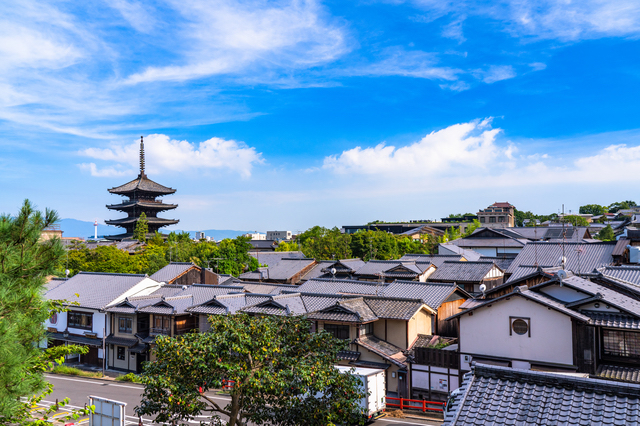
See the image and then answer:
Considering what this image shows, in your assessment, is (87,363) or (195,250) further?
(195,250)

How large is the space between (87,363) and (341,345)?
33845 millimetres

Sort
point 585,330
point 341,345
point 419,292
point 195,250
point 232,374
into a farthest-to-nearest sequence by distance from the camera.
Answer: point 195,250 < point 419,292 < point 585,330 < point 341,345 < point 232,374

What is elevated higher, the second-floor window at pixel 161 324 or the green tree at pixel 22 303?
the green tree at pixel 22 303

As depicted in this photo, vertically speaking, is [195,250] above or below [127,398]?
above

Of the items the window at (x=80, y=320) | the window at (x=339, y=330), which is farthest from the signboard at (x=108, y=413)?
the window at (x=80, y=320)

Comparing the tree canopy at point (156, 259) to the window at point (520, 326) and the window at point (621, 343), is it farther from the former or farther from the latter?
the window at point (621, 343)

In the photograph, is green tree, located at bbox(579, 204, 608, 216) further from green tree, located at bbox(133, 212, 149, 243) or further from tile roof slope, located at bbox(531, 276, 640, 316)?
tile roof slope, located at bbox(531, 276, 640, 316)

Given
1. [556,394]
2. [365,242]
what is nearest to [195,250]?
[365,242]

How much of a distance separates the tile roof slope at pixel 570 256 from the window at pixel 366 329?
12.3m

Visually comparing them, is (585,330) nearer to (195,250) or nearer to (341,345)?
(341,345)

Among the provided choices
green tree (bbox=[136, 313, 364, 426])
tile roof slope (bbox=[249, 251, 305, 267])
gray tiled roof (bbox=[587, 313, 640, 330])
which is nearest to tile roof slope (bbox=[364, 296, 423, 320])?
gray tiled roof (bbox=[587, 313, 640, 330])

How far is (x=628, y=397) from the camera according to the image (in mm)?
7379

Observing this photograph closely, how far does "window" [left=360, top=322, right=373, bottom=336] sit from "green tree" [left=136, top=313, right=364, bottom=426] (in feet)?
50.9

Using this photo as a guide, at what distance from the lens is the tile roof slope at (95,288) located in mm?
38487
